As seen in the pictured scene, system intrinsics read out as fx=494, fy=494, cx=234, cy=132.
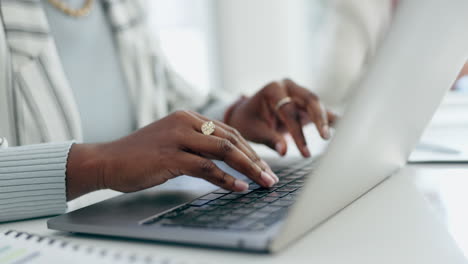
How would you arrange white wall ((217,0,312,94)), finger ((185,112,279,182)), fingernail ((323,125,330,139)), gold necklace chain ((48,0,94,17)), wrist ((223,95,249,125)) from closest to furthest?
1. finger ((185,112,279,182))
2. fingernail ((323,125,330,139))
3. wrist ((223,95,249,125))
4. gold necklace chain ((48,0,94,17))
5. white wall ((217,0,312,94))

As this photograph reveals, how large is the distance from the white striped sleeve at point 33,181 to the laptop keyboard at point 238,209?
0.18 meters

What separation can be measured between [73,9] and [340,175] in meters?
0.94

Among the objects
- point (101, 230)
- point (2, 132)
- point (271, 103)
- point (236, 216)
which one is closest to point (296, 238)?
point (236, 216)

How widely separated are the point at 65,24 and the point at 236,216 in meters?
0.87

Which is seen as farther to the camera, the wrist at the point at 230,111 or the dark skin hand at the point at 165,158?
the wrist at the point at 230,111

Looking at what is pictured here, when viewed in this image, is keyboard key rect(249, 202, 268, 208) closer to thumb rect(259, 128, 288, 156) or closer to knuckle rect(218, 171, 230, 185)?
knuckle rect(218, 171, 230, 185)

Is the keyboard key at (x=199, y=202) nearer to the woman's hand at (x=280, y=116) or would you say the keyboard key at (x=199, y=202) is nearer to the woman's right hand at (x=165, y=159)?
the woman's right hand at (x=165, y=159)

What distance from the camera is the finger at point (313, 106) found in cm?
79

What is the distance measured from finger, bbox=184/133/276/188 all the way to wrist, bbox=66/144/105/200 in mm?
117

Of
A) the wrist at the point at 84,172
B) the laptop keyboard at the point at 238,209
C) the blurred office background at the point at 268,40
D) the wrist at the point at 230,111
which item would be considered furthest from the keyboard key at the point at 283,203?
the blurred office background at the point at 268,40

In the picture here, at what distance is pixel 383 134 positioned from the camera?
0.47 meters

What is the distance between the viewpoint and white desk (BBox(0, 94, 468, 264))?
0.36 meters

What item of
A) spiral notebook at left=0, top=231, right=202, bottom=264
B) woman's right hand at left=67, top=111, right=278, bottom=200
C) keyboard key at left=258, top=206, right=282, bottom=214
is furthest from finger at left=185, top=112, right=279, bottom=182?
spiral notebook at left=0, top=231, right=202, bottom=264

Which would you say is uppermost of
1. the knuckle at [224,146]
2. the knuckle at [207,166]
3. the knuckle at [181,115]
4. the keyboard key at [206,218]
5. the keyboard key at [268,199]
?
the knuckle at [181,115]
